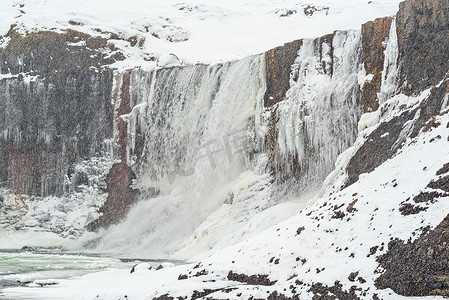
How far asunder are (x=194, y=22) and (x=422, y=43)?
121 ft

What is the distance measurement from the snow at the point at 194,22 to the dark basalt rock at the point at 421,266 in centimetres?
3071

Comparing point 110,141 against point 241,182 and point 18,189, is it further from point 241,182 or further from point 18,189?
point 241,182

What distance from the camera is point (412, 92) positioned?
17.4 m

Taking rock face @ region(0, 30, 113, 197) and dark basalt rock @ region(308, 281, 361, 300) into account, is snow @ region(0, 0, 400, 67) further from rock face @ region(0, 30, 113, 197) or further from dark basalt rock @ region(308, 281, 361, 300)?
dark basalt rock @ region(308, 281, 361, 300)

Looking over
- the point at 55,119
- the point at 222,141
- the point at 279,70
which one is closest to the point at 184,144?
the point at 222,141

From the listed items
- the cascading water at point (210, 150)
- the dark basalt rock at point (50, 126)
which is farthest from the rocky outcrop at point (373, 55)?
the dark basalt rock at point (50, 126)

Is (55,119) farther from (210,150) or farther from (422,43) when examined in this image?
(422,43)

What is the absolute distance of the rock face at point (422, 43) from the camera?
17.2 meters

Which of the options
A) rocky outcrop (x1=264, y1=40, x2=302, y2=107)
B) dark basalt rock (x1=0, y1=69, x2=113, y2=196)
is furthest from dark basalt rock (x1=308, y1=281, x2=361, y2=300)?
dark basalt rock (x1=0, y1=69, x2=113, y2=196)

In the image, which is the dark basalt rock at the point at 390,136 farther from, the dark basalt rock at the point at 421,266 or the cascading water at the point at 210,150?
the cascading water at the point at 210,150

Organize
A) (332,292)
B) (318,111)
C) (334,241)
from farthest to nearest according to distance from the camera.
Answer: (318,111) → (334,241) → (332,292)

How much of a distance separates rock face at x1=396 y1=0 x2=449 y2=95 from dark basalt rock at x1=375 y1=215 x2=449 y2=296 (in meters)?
9.64

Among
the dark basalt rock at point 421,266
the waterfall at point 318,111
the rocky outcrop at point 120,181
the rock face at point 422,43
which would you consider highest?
the rock face at point 422,43

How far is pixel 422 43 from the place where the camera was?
60.9 feet
